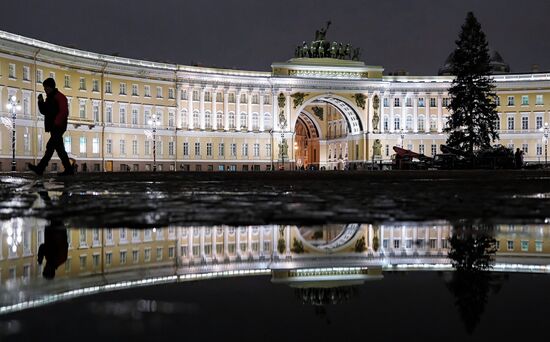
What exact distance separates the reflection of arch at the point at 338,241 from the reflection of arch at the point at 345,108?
255ft

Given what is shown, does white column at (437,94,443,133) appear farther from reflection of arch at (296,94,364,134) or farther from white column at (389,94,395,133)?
reflection of arch at (296,94,364,134)

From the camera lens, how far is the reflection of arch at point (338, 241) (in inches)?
158

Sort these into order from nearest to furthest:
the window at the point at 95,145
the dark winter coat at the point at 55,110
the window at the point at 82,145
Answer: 1. the dark winter coat at the point at 55,110
2. the window at the point at 82,145
3. the window at the point at 95,145

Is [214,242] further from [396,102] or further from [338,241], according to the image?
[396,102]

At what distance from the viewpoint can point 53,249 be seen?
388cm

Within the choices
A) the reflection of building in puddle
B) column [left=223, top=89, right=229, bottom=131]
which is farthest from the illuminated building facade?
the reflection of building in puddle

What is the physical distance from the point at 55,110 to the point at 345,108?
71572 mm

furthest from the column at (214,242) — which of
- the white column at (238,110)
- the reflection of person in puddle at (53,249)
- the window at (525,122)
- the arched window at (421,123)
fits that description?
the window at (525,122)

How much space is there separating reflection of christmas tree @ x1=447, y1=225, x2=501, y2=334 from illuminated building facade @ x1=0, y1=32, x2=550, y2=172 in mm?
62247

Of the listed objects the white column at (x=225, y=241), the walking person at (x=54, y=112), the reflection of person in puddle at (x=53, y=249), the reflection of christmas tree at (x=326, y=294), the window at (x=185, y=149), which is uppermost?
the window at (x=185, y=149)

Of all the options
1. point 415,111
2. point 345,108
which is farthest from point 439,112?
point 345,108

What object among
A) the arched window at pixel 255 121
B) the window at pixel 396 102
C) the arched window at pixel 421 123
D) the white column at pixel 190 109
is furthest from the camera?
the arched window at pixel 421 123

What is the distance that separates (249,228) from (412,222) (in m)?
1.46

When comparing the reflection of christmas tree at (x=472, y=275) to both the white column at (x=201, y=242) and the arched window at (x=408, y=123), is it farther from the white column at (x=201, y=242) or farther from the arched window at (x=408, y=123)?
the arched window at (x=408, y=123)
